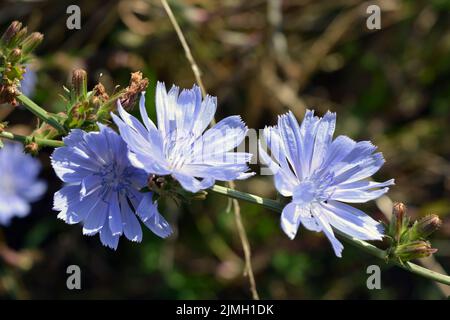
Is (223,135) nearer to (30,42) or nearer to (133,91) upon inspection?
(133,91)

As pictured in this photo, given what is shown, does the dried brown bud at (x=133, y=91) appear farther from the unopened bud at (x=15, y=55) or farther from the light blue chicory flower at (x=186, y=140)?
the unopened bud at (x=15, y=55)

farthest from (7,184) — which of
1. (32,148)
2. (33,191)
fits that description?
(32,148)

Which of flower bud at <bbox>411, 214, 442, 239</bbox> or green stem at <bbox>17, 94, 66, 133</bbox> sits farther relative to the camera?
flower bud at <bbox>411, 214, 442, 239</bbox>

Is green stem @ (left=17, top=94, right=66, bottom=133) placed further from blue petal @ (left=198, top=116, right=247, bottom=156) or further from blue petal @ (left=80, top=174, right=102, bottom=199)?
blue petal @ (left=198, top=116, right=247, bottom=156)

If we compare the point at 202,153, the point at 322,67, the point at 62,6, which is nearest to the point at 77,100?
the point at 202,153

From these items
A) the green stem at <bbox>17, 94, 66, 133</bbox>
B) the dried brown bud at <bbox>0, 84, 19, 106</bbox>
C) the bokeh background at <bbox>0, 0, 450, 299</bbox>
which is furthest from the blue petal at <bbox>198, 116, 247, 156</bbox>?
the bokeh background at <bbox>0, 0, 450, 299</bbox>

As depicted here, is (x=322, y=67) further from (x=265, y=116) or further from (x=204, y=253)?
(x=204, y=253)

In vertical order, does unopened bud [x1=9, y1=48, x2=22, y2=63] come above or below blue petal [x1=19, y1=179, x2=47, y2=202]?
below
